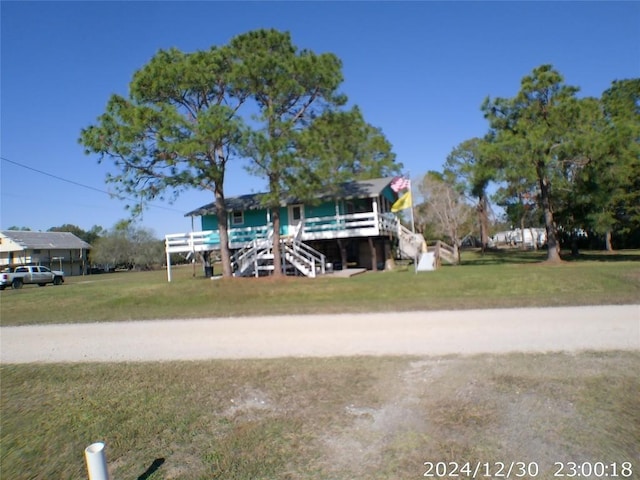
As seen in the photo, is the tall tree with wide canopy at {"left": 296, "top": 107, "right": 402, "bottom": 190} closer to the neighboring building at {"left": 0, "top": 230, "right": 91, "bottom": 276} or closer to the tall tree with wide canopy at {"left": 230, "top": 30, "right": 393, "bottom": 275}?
the tall tree with wide canopy at {"left": 230, "top": 30, "right": 393, "bottom": 275}

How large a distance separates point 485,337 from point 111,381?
612 cm

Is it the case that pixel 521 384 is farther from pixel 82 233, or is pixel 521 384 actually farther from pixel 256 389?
pixel 82 233

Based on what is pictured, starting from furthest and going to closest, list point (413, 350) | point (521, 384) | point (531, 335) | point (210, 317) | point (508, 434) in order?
point (210, 317) < point (531, 335) < point (413, 350) < point (521, 384) < point (508, 434)

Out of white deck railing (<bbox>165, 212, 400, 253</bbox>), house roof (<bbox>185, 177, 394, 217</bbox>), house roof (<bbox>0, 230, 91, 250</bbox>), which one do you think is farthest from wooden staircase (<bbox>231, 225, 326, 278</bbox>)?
house roof (<bbox>0, 230, 91, 250</bbox>)

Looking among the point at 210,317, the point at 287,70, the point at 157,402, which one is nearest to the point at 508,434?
the point at 157,402

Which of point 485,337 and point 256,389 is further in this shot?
point 485,337

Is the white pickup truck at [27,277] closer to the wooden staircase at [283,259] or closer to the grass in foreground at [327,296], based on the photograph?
the grass in foreground at [327,296]

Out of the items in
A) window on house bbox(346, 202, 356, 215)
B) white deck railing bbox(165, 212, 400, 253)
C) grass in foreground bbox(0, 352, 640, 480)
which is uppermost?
window on house bbox(346, 202, 356, 215)

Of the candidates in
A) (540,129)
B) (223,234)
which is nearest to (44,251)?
(223,234)

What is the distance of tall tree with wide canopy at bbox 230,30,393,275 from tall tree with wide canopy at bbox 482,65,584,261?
9.15 m

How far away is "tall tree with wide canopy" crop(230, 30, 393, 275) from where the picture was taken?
63.8 feet

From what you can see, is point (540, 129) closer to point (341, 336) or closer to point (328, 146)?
point (328, 146)

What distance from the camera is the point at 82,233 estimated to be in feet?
353

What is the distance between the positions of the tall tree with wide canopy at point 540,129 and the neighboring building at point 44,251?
5903 cm
